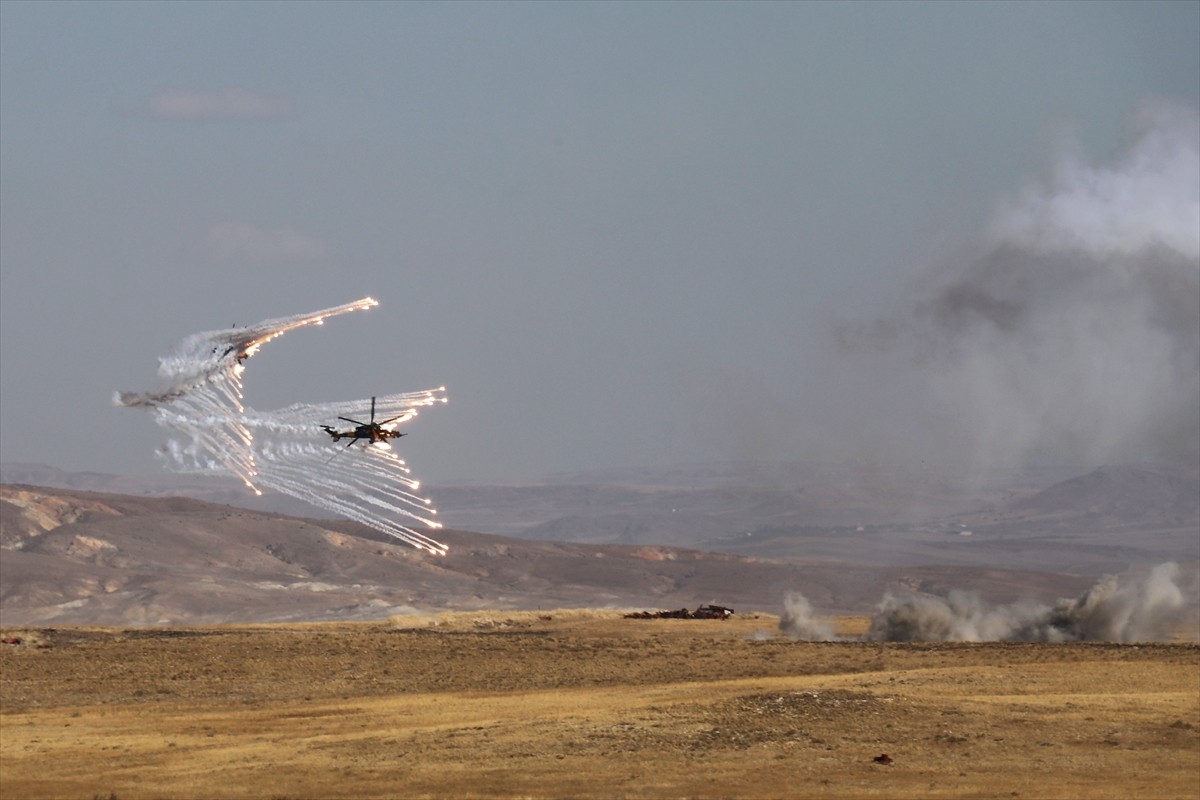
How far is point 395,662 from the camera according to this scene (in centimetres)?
6875

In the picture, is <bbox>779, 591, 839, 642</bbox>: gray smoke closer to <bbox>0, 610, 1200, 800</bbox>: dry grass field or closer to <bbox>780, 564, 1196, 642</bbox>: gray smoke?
<bbox>780, 564, 1196, 642</bbox>: gray smoke

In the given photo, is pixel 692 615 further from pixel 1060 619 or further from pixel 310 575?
pixel 310 575

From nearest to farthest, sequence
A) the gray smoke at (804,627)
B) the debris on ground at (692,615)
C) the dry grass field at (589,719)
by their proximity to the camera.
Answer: the dry grass field at (589,719), the gray smoke at (804,627), the debris on ground at (692,615)

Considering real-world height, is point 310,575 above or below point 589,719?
above

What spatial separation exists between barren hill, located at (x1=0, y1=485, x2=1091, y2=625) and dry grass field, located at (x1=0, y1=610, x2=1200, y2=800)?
6321cm

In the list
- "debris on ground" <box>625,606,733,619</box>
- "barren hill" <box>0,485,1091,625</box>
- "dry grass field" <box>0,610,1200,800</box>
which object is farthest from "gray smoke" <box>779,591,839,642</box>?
"barren hill" <box>0,485,1091,625</box>

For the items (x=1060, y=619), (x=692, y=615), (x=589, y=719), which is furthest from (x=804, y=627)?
(x=589, y=719)

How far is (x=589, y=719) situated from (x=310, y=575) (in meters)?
121

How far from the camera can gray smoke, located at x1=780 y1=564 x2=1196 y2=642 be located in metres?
78.1

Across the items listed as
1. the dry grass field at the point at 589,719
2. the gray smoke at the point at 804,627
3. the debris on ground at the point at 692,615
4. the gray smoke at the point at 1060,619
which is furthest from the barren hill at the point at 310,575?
the dry grass field at the point at 589,719

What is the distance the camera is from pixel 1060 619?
8000 cm

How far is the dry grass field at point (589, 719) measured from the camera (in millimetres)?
42000

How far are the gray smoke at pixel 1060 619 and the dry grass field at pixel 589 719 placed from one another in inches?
313

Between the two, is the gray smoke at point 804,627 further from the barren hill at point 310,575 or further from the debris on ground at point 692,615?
the barren hill at point 310,575
